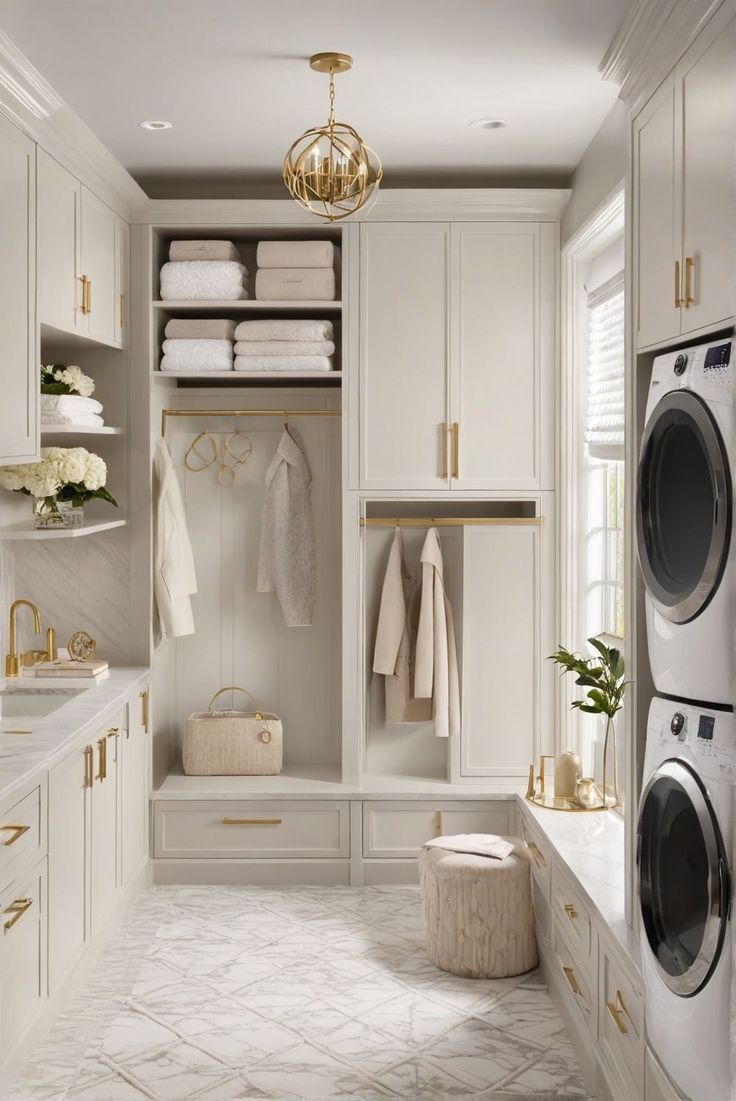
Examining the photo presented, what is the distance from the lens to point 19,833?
Result: 103 inches

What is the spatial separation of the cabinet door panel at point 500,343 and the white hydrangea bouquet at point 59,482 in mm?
1376

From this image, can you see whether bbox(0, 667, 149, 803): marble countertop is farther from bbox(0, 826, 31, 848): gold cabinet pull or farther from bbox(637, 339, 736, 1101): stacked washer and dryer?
bbox(637, 339, 736, 1101): stacked washer and dryer

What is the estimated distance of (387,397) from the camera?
4.22m

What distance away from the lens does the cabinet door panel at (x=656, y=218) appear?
7.57ft

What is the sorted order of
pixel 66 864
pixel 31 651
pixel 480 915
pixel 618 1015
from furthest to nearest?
pixel 31 651 → pixel 480 915 → pixel 66 864 → pixel 618 1015

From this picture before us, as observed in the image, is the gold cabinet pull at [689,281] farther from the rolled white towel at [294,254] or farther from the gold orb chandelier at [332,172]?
the rolled white towel at [294,254]

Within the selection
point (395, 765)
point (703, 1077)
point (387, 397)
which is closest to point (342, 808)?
point (395, 765)

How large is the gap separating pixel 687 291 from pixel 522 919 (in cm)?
207

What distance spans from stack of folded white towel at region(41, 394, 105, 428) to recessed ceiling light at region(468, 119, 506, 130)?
160 centimetres

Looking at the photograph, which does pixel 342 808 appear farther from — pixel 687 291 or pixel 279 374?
pixel 687 291

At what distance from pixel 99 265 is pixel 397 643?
1.79 m

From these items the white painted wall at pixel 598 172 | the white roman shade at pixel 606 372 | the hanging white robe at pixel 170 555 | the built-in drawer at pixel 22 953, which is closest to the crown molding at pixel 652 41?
the white painted wall at pixel 598 172

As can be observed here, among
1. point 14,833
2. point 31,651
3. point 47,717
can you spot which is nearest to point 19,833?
point 14,833

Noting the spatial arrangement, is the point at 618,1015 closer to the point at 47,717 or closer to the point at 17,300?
the point at 47,717
